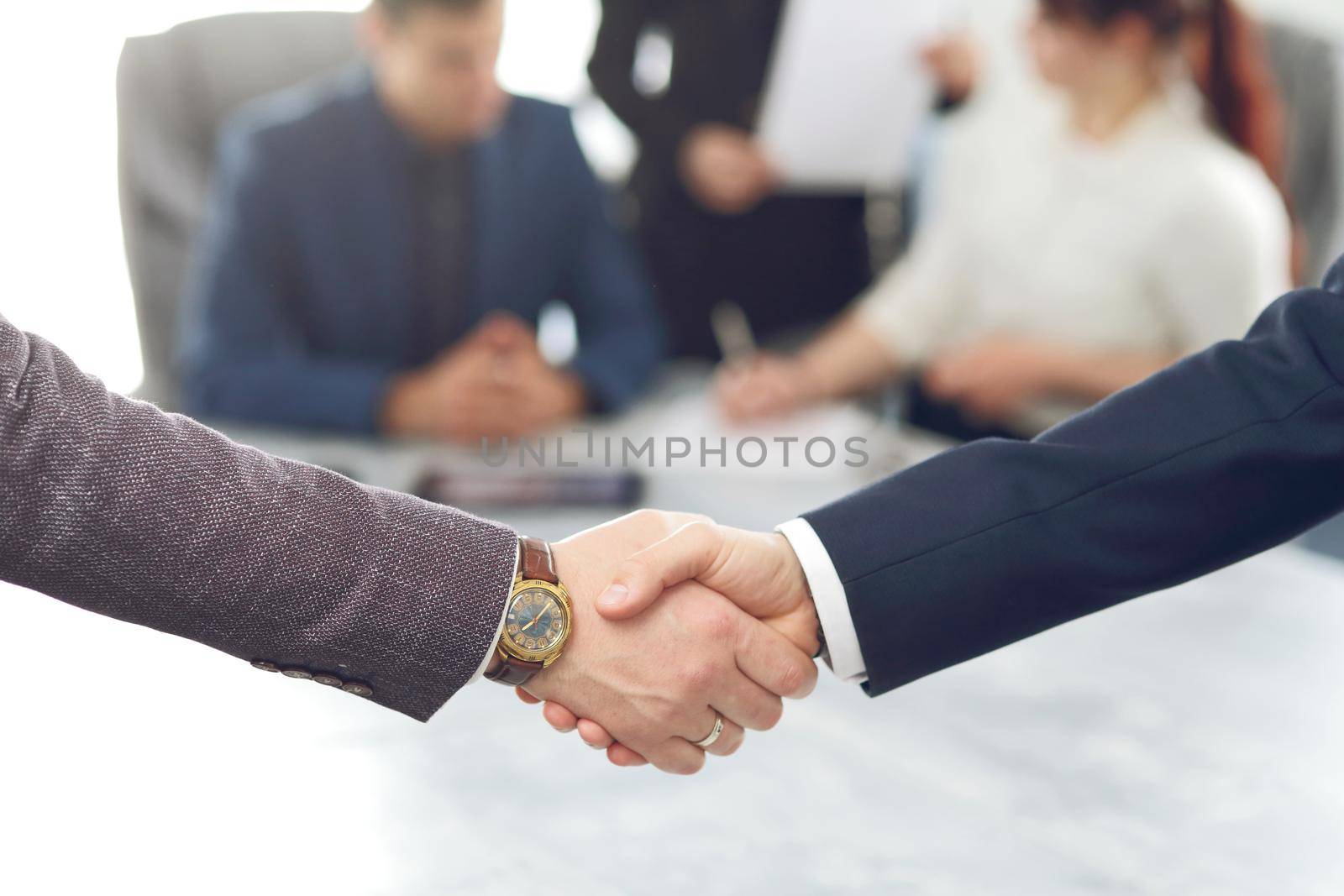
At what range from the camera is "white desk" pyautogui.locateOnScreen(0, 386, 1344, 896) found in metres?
0.63

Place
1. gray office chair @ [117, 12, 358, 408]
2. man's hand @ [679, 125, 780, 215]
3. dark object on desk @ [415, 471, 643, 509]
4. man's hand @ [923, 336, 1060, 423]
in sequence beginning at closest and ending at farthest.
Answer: dark object on desk @ [415, 471, 643, 509] < man's hand @ [923, 336, 1060, 423] < gray office chair @ [117, 12, 358, 408] < man's hand @ [679, 125, 780, 215]

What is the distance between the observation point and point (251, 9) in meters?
1.86

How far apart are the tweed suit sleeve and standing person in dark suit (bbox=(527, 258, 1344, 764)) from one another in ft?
0.34

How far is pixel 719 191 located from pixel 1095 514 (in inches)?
48.1

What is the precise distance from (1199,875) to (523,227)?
1414 mm

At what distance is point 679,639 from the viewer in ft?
2.79

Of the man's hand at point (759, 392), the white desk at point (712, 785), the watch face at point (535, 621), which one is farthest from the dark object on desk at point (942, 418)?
the watch face at point (535, 621)

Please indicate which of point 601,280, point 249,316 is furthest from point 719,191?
point 249,316

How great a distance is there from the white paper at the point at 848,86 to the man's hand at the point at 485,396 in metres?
0.52

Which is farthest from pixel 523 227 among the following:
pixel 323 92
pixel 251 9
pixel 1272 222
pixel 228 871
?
pixel 228 871

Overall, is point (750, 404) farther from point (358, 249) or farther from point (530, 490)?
point (358, 249)

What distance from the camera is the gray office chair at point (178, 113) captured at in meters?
1.74

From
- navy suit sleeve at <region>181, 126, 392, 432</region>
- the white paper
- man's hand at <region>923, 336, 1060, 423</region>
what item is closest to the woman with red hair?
man's hand at <region>923, 336, 1060, 423</region>

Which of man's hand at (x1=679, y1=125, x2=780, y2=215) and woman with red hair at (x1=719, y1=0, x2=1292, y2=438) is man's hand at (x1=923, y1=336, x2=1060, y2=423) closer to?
woman with red hair at (x1=719, y1=0, x2=1292, y2=438)
